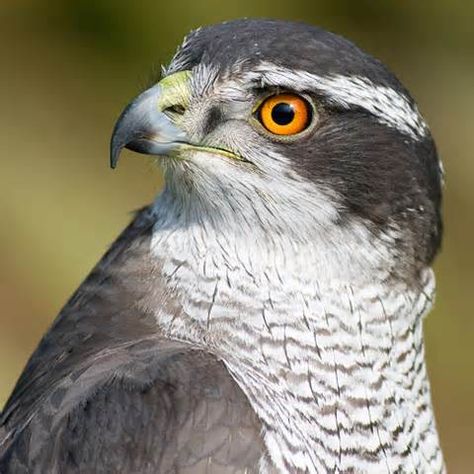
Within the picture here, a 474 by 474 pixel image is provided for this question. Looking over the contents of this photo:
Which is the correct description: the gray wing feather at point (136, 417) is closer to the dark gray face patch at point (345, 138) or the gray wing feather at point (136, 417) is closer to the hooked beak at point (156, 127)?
the hooked beak at point (156, 127)

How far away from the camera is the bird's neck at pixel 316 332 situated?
5.07 m

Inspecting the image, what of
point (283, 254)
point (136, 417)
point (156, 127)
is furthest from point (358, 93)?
point (136, 417)

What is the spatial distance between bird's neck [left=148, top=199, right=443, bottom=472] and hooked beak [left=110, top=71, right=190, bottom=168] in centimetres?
43

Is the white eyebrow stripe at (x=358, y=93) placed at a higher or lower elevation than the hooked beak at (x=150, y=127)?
higher

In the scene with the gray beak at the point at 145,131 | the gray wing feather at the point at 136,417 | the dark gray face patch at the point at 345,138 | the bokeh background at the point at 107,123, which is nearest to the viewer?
the gray wing feather at the point at 136,417

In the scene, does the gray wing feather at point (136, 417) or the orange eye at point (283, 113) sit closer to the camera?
the gray wing feather at point (136, 417)

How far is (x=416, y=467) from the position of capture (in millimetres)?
5305

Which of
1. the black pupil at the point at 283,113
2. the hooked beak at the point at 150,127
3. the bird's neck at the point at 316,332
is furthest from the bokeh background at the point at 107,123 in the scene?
the black pupil at the point at 283,113

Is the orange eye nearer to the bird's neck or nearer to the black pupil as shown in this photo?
the black pupil

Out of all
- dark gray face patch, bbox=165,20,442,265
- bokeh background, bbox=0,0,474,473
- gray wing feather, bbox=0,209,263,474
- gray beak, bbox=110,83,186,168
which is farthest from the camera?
bokeh background, bbox=0,0,474,473

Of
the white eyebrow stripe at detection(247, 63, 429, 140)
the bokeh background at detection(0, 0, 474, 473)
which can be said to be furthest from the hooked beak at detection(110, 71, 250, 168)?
the bokeh background at detection(0, 0, 474, 473)

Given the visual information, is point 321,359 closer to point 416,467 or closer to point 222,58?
point 416,467

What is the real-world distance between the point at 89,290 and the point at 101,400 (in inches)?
33.6

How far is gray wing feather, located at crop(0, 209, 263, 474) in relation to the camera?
4.59 metres
